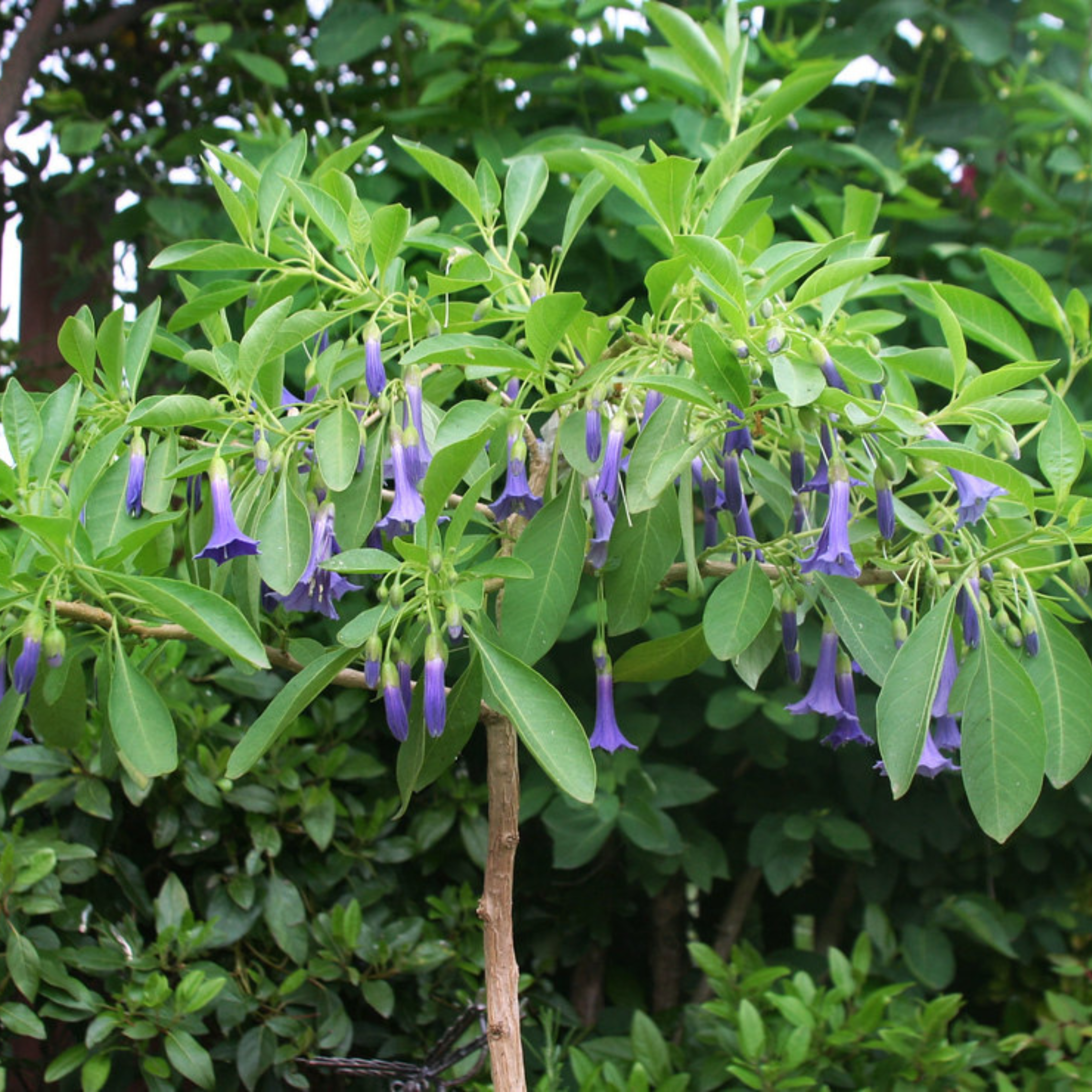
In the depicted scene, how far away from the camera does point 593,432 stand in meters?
0.95

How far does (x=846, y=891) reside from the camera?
8.20ft

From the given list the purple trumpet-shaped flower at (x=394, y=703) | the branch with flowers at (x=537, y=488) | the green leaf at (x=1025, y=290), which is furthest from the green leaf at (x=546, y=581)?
the green leaf at (x=1025, y=290)

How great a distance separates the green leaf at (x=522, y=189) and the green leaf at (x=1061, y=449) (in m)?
0.53

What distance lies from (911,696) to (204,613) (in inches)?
22.7

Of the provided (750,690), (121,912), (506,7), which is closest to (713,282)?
(750,690)

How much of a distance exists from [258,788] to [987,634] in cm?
135

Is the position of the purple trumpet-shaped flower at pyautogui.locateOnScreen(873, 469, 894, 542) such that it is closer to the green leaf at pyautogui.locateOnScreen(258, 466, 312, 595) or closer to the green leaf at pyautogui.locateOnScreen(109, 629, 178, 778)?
the green leaf at pyautogui.locateOnScreen(258, 466, 312, 595)

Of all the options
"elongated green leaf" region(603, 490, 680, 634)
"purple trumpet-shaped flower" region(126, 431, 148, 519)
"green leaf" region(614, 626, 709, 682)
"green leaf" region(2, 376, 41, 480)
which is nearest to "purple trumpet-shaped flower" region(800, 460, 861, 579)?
"elongated green leaf" region(603, 490, 680, 634)

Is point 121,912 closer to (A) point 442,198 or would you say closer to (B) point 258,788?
(B) point 258,788

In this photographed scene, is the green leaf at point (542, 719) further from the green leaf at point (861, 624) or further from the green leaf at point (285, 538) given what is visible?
the green leaf at point (861, 624)

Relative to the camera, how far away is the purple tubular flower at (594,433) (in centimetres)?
95

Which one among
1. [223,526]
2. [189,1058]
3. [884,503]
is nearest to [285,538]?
[223,526]

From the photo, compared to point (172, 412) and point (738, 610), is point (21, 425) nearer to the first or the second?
point (172, 412)

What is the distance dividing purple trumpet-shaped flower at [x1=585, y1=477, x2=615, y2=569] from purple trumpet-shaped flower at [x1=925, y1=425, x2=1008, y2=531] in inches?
→ 11.4
